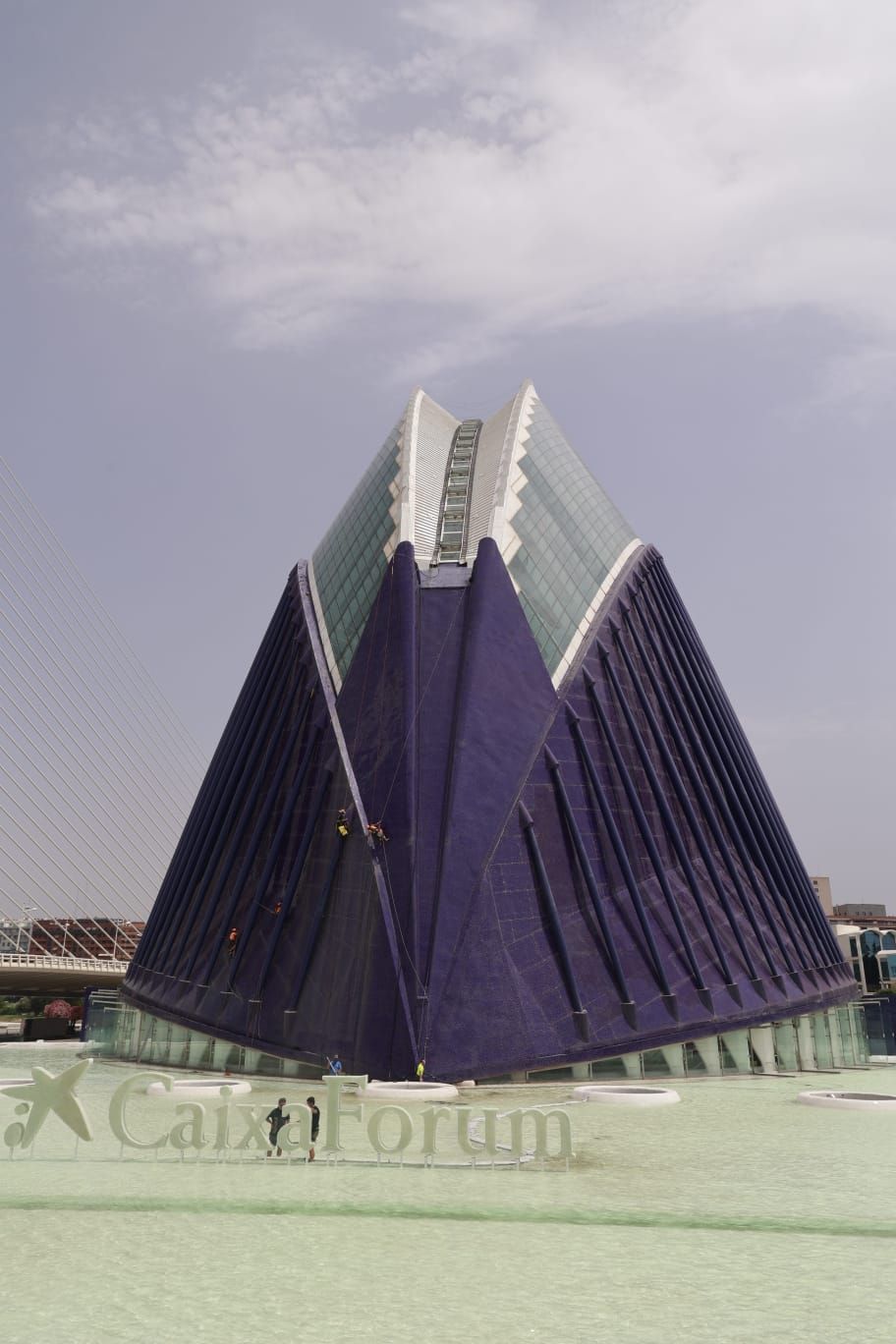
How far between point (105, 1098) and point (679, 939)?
16.3 m

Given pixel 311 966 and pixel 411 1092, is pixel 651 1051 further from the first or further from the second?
pixel 311 966

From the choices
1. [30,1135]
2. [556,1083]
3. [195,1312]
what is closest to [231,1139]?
[30,1135]

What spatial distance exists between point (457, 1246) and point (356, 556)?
3257 centimetres

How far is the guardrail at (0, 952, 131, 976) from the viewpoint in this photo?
71125 mm

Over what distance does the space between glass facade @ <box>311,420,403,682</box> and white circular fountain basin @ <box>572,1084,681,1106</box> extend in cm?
1745

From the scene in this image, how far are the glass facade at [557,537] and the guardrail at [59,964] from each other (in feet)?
149

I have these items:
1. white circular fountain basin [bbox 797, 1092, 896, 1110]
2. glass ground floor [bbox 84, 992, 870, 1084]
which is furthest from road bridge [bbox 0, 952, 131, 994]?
white circular fountain basin [bbox 797, 1092, 896, 1110]

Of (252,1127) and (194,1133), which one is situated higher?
(252,1127)

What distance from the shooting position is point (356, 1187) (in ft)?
43.7

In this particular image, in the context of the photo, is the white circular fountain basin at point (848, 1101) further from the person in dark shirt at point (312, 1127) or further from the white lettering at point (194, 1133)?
the white lettering at point (194, 1133)

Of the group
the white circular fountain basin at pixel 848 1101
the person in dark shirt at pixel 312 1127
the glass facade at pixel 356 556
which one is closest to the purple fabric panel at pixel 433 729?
the glass facade at pixel 356 556

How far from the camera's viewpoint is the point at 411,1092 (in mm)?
22328

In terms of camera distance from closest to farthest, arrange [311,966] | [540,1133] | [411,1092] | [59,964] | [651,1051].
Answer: [540,1133] → [411,1092] → [651,1051] → [311,966] → [59,964]

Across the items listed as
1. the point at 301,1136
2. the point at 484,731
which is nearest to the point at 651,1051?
the point at 484,731
